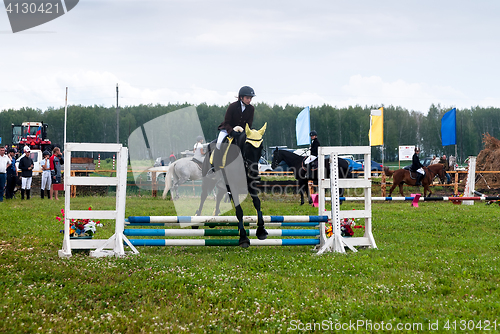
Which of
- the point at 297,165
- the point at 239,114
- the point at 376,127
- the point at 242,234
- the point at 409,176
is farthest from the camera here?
the point at 376,127

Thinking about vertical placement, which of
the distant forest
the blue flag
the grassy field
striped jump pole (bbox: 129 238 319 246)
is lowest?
the grassy field

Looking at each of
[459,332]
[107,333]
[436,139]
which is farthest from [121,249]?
[436,139]

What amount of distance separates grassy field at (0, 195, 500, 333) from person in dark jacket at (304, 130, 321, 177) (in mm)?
8783

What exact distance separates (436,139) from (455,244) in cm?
8571

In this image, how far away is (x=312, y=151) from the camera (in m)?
16.4

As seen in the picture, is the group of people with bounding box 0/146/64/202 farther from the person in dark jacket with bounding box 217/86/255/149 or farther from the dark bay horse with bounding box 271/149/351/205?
the person in dark jacket with bounding box 217/86/255/149

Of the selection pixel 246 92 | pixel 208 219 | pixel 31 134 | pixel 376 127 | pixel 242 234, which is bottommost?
pixel 242 234

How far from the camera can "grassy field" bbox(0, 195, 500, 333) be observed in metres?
3.75

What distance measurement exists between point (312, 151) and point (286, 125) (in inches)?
2519

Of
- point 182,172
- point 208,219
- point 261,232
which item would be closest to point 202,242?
point 208,219

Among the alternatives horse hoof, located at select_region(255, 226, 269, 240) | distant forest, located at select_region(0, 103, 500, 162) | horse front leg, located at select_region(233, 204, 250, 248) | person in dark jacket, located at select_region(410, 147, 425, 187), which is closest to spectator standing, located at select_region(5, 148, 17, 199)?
horse front leg, located at select_region(233, 204, 250, 248)

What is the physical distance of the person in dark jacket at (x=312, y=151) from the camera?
16234 millimetres

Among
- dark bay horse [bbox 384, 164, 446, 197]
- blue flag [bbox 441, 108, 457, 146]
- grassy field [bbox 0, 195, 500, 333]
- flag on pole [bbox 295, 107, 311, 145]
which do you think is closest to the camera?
grassy field [bbox 0, 195, 500, 333]

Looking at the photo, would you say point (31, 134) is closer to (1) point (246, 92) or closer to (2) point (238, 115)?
(2) point (238, 115)
